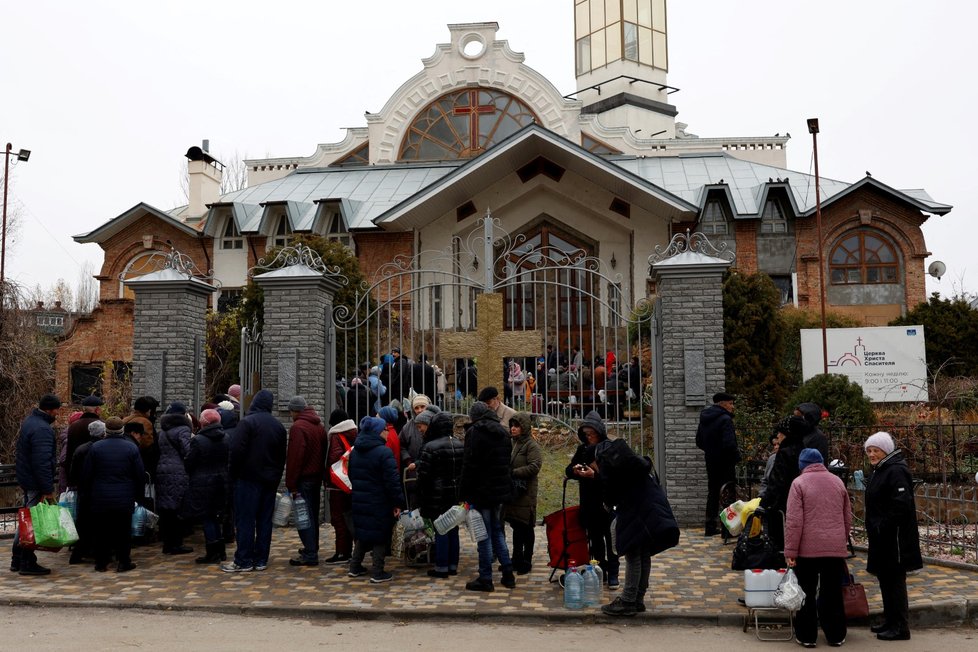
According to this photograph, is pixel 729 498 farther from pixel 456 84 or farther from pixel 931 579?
pixel 456 84

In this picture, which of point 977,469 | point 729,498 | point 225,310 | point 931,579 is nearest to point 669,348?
point 729,498

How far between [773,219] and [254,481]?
56.9 ft

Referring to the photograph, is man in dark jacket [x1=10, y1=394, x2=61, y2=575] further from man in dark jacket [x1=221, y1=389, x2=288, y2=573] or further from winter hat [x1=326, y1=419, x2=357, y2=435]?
winter hat [x1=326, y1=419, x2=357, y2=435]

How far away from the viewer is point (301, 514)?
865 cm

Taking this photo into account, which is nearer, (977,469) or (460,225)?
(977,469)

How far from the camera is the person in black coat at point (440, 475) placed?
8.13 metres

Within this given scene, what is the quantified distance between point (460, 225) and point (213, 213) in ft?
22.0

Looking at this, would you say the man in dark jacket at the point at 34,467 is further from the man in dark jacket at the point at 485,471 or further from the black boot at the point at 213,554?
the man in dark jacket at the point at 485,471

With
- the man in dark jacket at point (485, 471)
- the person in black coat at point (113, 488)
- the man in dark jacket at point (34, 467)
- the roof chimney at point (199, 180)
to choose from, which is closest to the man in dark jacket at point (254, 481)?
the person in black coat at point (113, 488)

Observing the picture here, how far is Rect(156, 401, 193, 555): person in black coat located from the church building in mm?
11319

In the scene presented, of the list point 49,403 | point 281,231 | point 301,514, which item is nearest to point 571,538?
point 301,514

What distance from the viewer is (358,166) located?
91.1ft

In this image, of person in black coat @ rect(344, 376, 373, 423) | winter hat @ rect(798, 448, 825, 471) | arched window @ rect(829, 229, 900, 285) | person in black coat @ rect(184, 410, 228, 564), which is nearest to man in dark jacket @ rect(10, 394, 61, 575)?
person in black coat @ rect(184, 410, 228, 564)

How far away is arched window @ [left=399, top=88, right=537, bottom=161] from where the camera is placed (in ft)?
89.4
